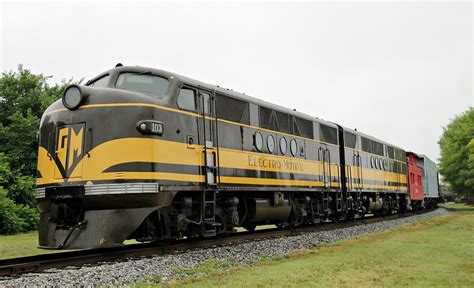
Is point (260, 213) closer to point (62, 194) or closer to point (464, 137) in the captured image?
point (62, 194)

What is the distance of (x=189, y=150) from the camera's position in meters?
11.8

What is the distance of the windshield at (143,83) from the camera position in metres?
11.5

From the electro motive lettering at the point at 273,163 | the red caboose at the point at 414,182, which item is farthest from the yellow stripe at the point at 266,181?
the red caboose at the point at 414,182

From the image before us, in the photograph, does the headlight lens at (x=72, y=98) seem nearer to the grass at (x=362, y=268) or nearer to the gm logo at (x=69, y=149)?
the gm logo at (x=69, y=149)

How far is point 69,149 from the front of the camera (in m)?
10.5

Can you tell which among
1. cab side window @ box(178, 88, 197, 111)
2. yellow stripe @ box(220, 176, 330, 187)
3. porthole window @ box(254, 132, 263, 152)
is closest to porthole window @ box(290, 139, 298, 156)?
yellow stripe @ box(220, 176, 330, 187)

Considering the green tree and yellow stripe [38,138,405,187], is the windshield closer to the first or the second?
yellow stripe [38,138,405,187]

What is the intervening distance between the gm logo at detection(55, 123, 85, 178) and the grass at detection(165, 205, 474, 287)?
145 inches

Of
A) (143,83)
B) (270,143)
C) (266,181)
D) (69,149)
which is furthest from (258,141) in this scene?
(69,149)

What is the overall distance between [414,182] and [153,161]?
1189 inches

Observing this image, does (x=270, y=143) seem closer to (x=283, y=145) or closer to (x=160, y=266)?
(x=283, y=145)

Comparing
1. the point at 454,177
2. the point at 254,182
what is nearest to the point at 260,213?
the point at 254,182

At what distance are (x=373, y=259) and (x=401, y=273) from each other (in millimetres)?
1789

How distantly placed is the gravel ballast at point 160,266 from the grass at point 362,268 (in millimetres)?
487
